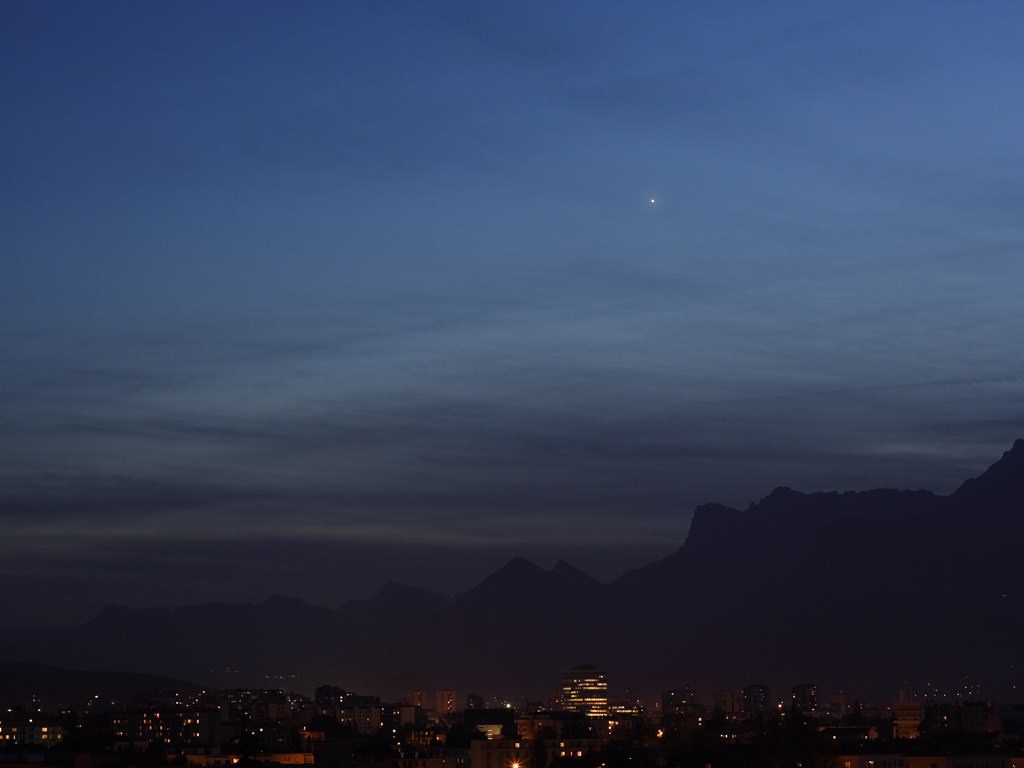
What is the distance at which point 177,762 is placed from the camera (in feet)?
309

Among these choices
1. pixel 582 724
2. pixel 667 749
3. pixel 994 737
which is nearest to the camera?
pixel 667 749

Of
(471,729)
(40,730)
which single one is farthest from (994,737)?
(40,730)

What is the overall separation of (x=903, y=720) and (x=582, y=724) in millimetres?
32776

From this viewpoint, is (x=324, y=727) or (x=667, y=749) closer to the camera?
(x=667, y=749)

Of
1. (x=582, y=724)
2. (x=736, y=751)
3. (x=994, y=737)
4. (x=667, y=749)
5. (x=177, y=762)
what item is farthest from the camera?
(x=582, y=724)

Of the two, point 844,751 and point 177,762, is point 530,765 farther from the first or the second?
point 177,762

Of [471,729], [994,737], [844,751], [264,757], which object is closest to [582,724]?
[471,729]

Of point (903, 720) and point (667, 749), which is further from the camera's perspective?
point (903, 720)

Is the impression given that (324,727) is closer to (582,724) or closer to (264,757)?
(582,724)

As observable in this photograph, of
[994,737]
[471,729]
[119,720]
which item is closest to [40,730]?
[119,720]

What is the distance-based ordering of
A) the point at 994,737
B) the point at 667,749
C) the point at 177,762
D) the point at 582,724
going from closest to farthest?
1. the point at 177,762
2. the point at 667,749
3. the point at 994,737
4. the point at 582,724

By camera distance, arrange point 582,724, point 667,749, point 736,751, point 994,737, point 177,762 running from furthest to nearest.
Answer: point 582,724, point 994,737, point 667,749, point 736,751, point 177,762

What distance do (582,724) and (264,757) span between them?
88081 mm

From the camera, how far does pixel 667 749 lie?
137375mm
